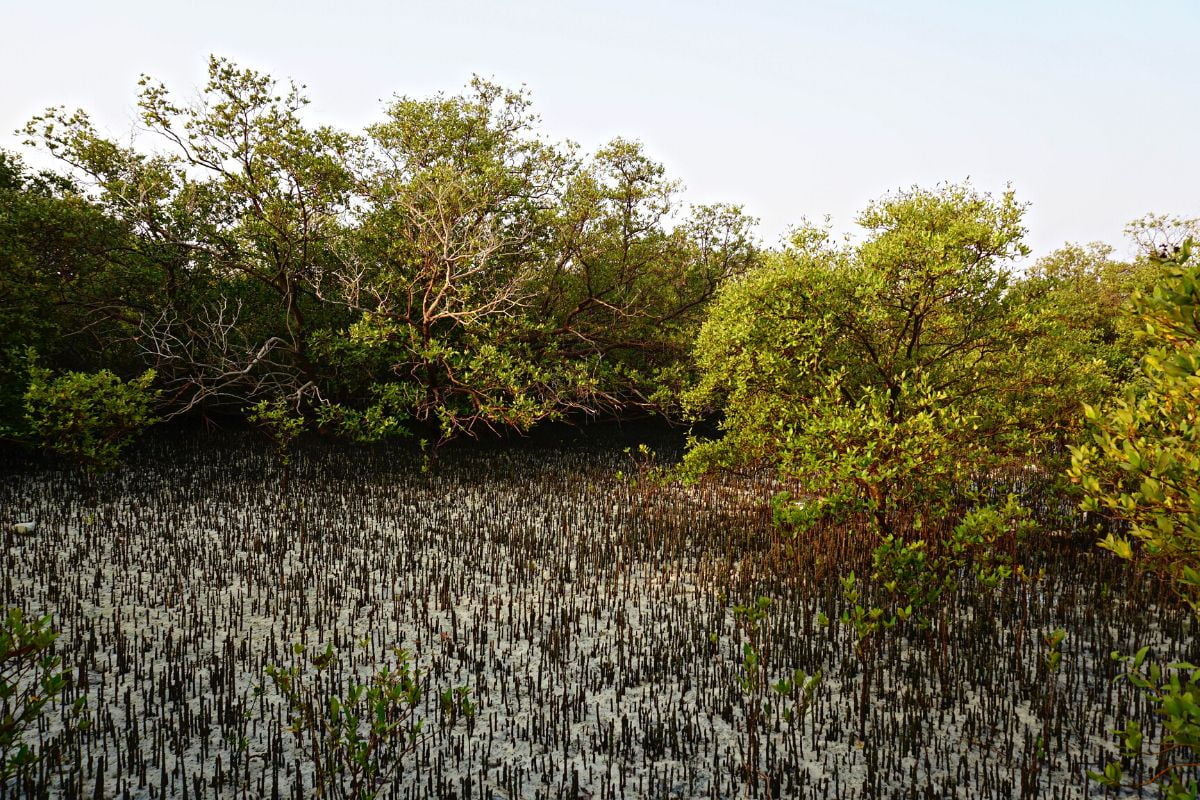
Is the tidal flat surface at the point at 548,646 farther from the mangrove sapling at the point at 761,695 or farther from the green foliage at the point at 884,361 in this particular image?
the green foliage at the point at 884,361

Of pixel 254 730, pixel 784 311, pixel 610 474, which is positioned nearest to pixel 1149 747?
pixel 784 311

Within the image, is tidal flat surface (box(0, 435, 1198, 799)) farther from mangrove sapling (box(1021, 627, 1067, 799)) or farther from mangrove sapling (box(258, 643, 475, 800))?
mangrove sapling (box(258, 643, 475, 800))

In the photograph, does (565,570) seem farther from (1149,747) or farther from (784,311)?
(1149,747)

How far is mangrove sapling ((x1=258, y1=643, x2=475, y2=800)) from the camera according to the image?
11.5 ft

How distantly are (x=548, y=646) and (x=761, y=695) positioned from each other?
175 centimetres

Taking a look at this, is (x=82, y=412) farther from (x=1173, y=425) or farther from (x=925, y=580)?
(x=1173, y=425)

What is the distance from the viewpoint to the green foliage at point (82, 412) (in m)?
9.96

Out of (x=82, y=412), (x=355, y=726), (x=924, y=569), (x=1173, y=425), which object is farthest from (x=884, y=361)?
(x=82, y=412)

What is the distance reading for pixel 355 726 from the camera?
3.30 m

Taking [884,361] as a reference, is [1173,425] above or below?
below

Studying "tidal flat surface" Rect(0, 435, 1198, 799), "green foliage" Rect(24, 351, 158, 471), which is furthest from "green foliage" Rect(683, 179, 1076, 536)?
"green foliage" Rect(24, 351, 158, 471)

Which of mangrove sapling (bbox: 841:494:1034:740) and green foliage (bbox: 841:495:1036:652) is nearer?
mangrove sapling (bbox: 841:494:1034:740)

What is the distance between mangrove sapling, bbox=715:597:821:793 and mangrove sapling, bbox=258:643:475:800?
174cm

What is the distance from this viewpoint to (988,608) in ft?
19.9
